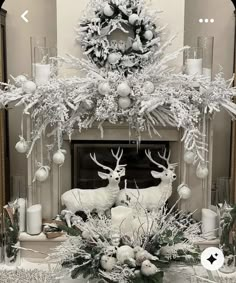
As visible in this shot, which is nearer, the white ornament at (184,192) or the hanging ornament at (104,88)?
the hanging ornament at (104,88)

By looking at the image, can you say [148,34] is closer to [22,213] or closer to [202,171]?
[202,171]

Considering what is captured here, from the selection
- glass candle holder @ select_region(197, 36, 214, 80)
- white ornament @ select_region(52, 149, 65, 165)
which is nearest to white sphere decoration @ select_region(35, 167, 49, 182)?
white ornament @ select_region(52, 149, 65, 165)

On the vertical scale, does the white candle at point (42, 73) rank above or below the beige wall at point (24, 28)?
below

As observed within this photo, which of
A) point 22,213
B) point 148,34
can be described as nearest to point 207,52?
point 148,34

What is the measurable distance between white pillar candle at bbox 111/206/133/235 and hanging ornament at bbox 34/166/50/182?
0.78m

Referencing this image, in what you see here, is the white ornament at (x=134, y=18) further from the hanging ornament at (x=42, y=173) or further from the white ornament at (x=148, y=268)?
the white ornament at (x=148, y=268)

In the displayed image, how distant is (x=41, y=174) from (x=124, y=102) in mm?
693

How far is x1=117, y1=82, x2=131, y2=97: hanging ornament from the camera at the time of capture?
2574 mm

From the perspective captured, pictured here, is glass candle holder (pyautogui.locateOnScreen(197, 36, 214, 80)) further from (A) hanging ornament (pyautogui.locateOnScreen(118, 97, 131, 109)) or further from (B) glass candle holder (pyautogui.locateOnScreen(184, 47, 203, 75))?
(A) hanging ornament (pyautogui.locateOnScreen(118, 97, 131, 109))

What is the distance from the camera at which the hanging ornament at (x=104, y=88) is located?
2.59 meters

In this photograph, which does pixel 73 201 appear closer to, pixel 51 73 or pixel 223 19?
pixel 51 73

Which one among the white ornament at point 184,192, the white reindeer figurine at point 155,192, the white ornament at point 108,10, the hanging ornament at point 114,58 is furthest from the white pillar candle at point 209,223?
the white ornament at point 108,10

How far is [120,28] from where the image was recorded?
282 centimetres

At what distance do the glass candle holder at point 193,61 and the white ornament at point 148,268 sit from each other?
1.24 meters
